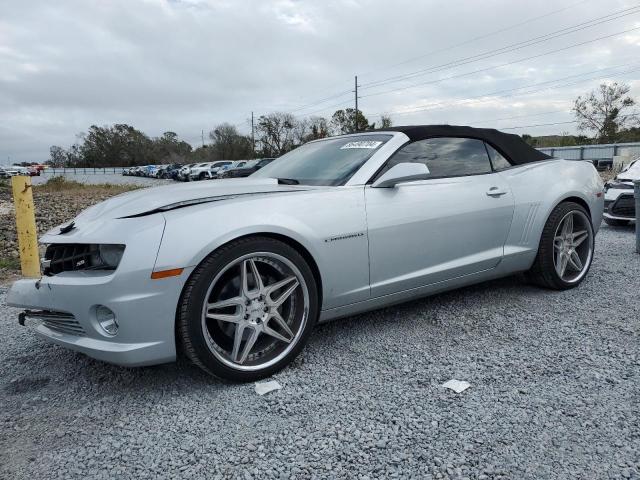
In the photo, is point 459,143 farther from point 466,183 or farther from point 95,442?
point 95,442

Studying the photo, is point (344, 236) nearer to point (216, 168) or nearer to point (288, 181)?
point (288, 181)

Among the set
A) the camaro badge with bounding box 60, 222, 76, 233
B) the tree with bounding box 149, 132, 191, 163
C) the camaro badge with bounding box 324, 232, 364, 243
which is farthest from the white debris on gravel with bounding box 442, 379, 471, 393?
the tree with bounding box 149, 132, 191, 163

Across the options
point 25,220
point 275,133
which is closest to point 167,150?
point 275,133

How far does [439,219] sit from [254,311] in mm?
1377

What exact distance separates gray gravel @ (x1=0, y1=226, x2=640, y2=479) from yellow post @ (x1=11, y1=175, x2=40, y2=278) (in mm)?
1914

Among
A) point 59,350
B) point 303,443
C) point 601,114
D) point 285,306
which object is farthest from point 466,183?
point 601,114

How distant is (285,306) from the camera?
267 cm

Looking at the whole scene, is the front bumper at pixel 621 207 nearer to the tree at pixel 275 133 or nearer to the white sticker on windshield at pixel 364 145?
the white sticker on windshield at pixel 364 145

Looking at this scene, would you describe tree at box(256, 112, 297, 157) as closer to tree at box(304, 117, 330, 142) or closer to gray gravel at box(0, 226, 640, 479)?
tree at box(304, 117, 330, 142)

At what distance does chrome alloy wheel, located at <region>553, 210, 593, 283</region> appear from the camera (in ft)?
12.8

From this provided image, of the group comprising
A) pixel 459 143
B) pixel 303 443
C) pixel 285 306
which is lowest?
pixel 303 443

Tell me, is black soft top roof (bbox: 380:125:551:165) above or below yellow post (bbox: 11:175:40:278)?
above

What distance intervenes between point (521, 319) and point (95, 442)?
2.72 meters

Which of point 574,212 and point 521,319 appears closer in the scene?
point 521,319
